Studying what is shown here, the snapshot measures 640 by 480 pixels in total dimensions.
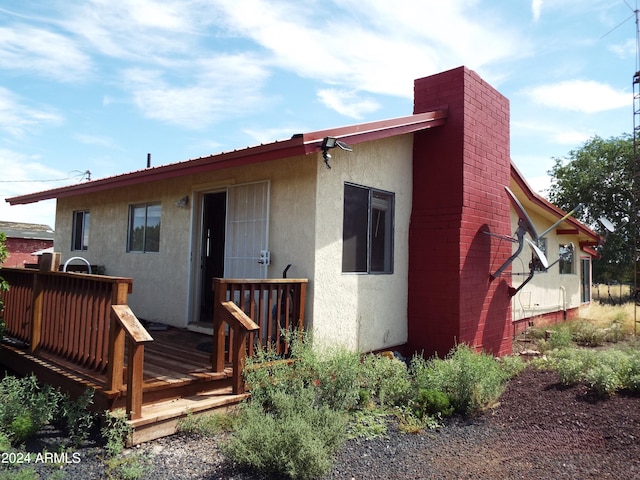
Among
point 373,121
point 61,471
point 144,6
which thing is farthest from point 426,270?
point 144,6

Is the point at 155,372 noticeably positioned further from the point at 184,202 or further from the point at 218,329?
the point at 184,202

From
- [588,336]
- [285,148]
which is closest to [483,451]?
[285,148]

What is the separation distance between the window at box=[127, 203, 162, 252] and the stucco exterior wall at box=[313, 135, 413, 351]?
392cm

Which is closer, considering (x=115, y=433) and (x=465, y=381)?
(x=115, y=433)

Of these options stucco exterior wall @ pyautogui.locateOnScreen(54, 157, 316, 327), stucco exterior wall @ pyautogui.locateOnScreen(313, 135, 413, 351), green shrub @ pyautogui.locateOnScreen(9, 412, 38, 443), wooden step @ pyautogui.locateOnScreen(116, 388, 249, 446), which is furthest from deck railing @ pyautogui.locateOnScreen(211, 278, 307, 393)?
green shrub @ pyautogui.locateOnScreen(9, 412, 38, 443)

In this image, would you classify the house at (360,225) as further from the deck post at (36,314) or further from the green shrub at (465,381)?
the deck post at (36,314)

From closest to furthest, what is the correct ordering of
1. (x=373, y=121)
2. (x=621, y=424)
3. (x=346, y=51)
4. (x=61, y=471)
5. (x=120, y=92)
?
A: (x=61, y=471)
(x=621, y=424)
(x=373, y=121)
(x=346, y=51)
(x=120, y=92)

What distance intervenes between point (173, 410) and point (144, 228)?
532 centimetres

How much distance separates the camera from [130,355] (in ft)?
12.9

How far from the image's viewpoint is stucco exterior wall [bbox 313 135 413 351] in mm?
5957

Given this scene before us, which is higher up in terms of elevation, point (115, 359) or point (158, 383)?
point (115, 359)

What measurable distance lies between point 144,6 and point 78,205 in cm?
534

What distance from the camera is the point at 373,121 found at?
6.07 m

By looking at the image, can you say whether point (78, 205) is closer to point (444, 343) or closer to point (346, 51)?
point (346, 51)
